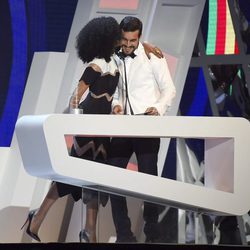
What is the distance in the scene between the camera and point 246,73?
21.8ft

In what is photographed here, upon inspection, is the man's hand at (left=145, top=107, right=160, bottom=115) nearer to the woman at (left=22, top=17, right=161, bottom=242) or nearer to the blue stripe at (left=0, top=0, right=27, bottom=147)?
the woman at (left=22, top=17, right=161, bottom=242)

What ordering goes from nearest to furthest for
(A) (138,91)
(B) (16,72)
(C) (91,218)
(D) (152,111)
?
1. (C) (91,218)
2. (D) (152,111)
3. (A) (138,91)
4. (B) (16,72)

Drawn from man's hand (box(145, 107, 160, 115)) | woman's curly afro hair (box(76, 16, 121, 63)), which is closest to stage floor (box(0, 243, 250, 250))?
man's hand (box(145, 107, 160, 115))

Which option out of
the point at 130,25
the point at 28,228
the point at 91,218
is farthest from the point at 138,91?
the point at 28,228

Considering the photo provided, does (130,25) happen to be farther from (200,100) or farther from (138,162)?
(200,100)

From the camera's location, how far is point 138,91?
229 inches

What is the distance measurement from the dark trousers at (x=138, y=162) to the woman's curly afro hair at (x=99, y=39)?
1.77ft

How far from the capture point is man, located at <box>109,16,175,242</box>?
5.69 meters

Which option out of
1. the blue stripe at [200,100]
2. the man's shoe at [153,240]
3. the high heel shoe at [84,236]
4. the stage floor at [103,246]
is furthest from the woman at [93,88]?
the blue stripe at [200,100]

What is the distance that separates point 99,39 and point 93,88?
0.34 m

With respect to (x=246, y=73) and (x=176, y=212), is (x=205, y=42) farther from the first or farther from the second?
(x=176, y=212)

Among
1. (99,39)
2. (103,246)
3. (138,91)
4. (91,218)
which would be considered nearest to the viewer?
(103,246)

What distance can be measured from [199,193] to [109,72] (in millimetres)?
920

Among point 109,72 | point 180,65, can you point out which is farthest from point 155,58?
point 180,65
